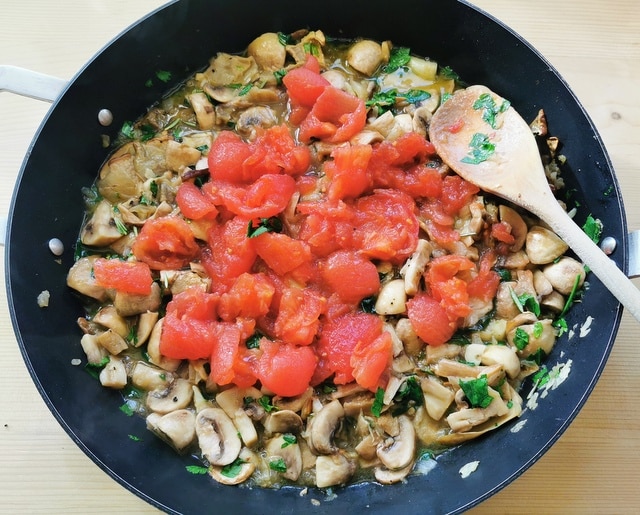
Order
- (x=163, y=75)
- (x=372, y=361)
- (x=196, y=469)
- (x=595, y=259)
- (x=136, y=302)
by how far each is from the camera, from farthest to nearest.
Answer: (x=163, y=75) < (x=136, y=302) < (x=196, y=469) < (x=372, y=361) < (x=595, y=259)

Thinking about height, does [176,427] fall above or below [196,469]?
above

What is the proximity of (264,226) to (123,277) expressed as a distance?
0.64 m

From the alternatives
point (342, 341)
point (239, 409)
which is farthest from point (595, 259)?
point (239, 409)

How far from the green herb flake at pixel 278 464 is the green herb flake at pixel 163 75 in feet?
6.26

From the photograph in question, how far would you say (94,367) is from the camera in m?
2.65

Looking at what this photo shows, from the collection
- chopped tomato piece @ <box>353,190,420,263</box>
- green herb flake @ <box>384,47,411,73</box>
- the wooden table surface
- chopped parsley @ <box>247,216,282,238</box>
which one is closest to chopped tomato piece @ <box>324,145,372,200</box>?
chopped tomato piece @ <box>353,190,420,263</box>

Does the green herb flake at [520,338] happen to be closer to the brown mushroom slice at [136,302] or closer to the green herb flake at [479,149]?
the green herb flake at [479,149]

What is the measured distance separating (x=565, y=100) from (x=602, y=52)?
700 mm

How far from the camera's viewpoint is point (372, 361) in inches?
96.3

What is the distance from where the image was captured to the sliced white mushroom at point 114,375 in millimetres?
2613

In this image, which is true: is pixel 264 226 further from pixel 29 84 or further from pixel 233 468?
pixel 29 84

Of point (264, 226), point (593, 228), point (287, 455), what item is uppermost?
point (593, 228)

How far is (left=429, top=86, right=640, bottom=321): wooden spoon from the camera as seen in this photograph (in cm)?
244

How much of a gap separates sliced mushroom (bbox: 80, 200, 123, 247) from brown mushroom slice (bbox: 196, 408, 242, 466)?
0.91 metres
